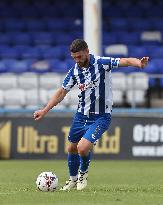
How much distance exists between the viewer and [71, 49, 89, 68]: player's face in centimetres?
974

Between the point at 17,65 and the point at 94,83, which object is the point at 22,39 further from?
the point at 94,83

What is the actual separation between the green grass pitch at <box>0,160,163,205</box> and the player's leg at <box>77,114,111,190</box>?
18 cm

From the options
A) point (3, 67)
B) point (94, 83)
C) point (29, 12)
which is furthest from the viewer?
point (29, 12)

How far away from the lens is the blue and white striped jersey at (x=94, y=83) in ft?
32.9

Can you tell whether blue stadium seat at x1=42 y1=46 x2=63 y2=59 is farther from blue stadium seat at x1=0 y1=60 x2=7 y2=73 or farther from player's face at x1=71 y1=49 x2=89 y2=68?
player's face at x1=71 y1=49 x2=89 y2=68

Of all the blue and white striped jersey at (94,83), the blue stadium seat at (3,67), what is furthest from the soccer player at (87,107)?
the blue stadium seat at (3,67)

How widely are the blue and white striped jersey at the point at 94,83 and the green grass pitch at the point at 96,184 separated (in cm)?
108

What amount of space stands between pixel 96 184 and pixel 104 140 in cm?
627

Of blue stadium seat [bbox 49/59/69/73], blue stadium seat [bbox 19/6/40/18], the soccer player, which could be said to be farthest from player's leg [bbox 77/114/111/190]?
blue stadium seat [bbox 19/6/40/18]

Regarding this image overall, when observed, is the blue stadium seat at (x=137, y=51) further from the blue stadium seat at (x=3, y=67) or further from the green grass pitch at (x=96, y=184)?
the green grass pitch at (x=96, y=184)

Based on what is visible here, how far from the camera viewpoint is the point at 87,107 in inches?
400

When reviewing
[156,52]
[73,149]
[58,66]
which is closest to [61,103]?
[58,66]

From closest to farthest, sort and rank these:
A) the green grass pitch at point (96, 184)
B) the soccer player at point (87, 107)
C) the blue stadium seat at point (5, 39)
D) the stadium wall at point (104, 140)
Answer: the green grass pitch at point (96, 184)
the soccer player at point (87, 107)
the stadium wall at point (104, 140)
the blue stadium seat at point (5, 39)

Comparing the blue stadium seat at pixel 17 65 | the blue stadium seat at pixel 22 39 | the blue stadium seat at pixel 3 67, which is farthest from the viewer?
the blue stadium seat at pixel 22 39
